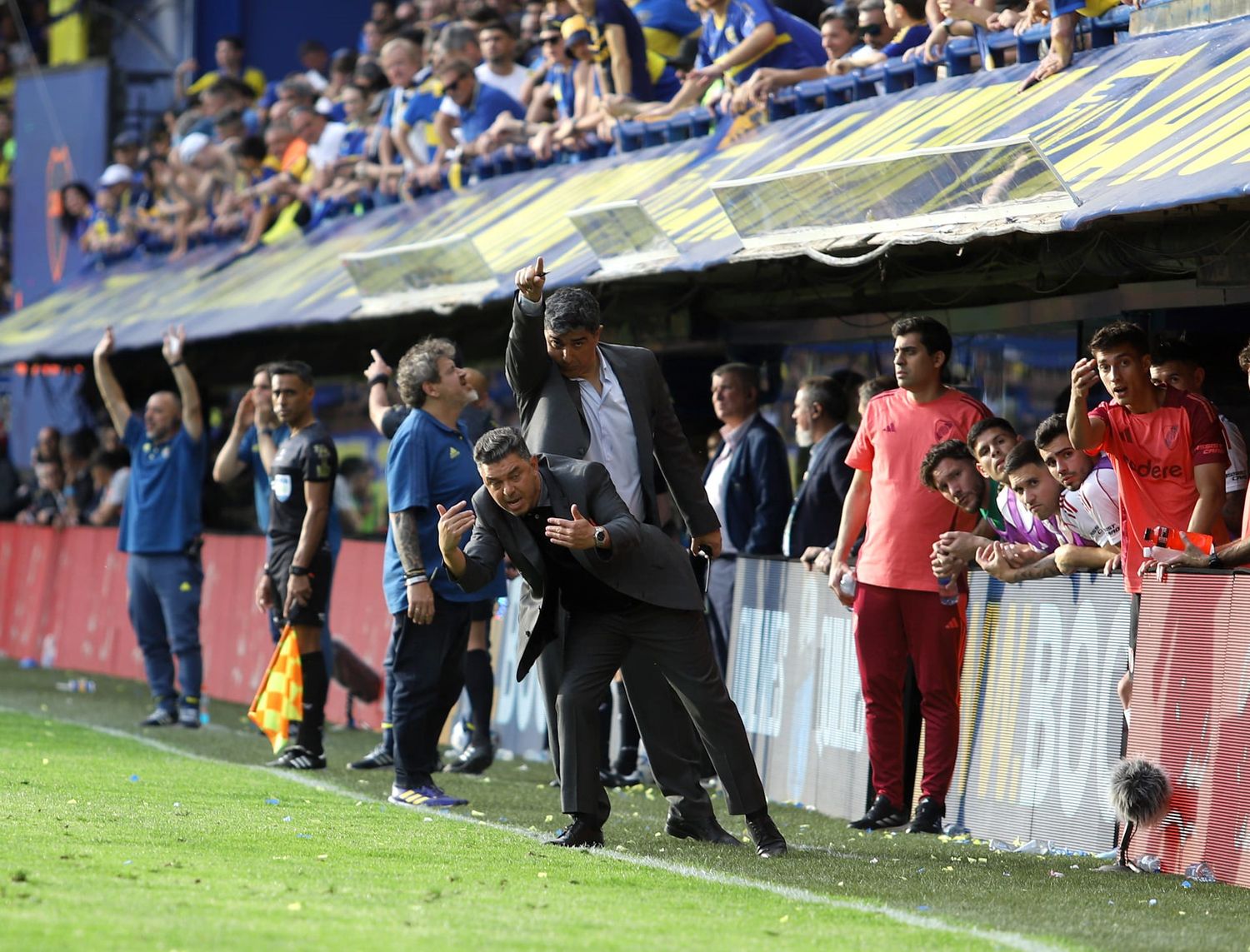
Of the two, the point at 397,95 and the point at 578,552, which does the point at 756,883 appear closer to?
the point at 578,552

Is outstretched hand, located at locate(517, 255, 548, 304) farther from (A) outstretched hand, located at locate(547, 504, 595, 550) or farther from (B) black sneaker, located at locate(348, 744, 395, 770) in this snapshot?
(B) black sneaker, located at locate(348, 744, 395, 770)

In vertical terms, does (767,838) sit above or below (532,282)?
below

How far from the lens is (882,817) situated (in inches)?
363

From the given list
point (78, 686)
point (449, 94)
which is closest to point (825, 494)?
point (449, 94)

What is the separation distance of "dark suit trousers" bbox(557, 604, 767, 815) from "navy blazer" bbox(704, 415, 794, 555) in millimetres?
3203

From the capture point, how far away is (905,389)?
9.48 m

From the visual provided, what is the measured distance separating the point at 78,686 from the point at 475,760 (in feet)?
23.0

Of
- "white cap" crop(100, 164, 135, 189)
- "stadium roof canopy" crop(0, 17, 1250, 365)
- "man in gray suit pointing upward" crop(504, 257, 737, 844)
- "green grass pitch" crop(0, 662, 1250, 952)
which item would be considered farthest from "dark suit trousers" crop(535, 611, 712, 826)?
"white cap" crop(100, 164, 135, 189)

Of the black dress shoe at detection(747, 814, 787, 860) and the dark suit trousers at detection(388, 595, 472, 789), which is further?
the dark suit trousers at detection(388, 595, 472, 789)

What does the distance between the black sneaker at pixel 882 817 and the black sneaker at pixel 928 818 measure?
101 millimetres

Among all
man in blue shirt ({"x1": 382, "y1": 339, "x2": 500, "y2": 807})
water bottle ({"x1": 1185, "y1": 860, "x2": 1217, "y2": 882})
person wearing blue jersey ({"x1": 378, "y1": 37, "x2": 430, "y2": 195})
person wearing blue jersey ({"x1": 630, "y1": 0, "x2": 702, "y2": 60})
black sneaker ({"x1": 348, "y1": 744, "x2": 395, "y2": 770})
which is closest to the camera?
water bottle ({"x1": 1185, "y1": 860, "x2": 1217, "y2": 882})

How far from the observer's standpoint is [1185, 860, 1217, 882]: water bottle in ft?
24.8

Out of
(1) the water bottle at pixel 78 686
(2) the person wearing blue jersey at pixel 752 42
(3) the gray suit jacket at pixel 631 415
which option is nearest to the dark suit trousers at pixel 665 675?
(3) the gray suit jacket at pixel 631 415

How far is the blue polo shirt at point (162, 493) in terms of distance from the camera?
45.5 ft
